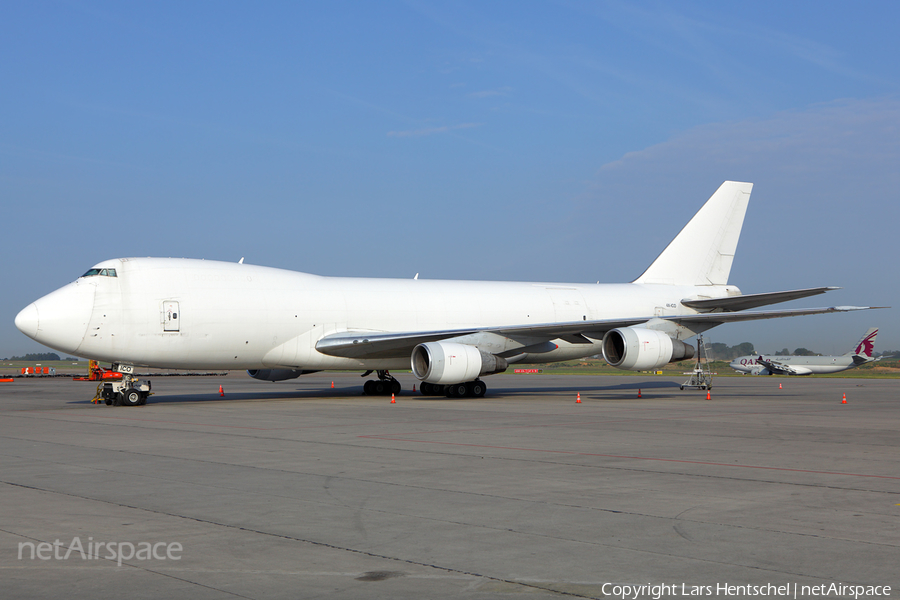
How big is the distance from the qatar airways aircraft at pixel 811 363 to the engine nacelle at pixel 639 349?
148ft

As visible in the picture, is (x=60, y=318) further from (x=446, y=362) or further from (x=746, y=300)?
(x=746, y=300)

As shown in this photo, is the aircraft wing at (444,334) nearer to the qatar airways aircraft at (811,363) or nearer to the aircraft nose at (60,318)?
the aircraft nose at (60,318)

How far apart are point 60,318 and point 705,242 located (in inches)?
903

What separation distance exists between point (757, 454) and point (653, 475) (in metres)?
2.74

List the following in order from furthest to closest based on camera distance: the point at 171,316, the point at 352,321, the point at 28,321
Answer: the point at 352,321, the point at 171,316, the point at 28,321

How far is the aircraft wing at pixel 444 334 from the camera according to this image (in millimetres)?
23297

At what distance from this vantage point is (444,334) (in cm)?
2362

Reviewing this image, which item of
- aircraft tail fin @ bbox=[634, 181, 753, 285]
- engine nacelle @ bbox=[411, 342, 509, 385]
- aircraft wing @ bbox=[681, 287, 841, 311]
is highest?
aircraft tail fin @ bbox=[634, 181, 753, 285]

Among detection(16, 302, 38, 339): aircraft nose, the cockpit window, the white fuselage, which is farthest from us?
the cockpit window

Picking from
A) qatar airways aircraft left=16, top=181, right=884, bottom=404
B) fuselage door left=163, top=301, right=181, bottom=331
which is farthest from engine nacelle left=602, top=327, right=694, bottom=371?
fuselage door left=163, top=301, right=181, bottom=331

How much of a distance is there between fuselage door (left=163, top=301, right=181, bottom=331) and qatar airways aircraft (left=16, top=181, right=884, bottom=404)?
27 millimetres

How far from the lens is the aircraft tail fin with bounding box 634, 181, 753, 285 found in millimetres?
31172

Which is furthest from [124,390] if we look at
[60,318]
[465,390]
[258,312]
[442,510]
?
[442,510]

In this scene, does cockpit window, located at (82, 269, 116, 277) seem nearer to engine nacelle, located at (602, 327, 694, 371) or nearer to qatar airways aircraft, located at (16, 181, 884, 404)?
qatar airways aircraft, located at (16, 181, 884, 404)
